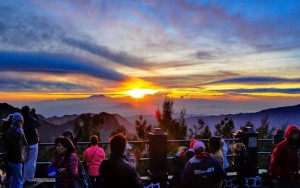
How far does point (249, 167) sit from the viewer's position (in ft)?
38.6

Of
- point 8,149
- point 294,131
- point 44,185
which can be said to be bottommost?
point 44,185

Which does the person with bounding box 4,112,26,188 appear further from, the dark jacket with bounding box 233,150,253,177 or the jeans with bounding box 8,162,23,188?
the dark jacket with bounding box 233,150,253,177

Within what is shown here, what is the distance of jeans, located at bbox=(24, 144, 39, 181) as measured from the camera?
9.91 metres

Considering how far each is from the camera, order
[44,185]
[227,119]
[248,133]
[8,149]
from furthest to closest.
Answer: [227,119], [248,133], [44,185], [8,149]

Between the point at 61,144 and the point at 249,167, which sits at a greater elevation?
the point at 61,144

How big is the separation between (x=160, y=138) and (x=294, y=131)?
4328 millimetres

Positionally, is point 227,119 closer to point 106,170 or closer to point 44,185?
point 44,185

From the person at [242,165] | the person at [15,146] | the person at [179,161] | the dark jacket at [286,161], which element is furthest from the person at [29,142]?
the dark jacket at [286,161]

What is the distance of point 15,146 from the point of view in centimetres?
868

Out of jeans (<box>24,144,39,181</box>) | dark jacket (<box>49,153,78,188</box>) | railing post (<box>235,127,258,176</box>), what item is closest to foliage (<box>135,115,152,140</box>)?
railing post (<box>235,127,258,176</box>)

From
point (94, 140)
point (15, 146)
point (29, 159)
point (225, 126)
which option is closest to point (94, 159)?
point (94, 140)

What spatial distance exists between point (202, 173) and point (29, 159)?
5.09 m

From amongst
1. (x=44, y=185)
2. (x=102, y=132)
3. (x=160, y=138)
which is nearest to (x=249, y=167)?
(x=160, y=138)

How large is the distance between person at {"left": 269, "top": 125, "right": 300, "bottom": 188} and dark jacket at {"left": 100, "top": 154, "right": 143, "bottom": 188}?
3148 mm
